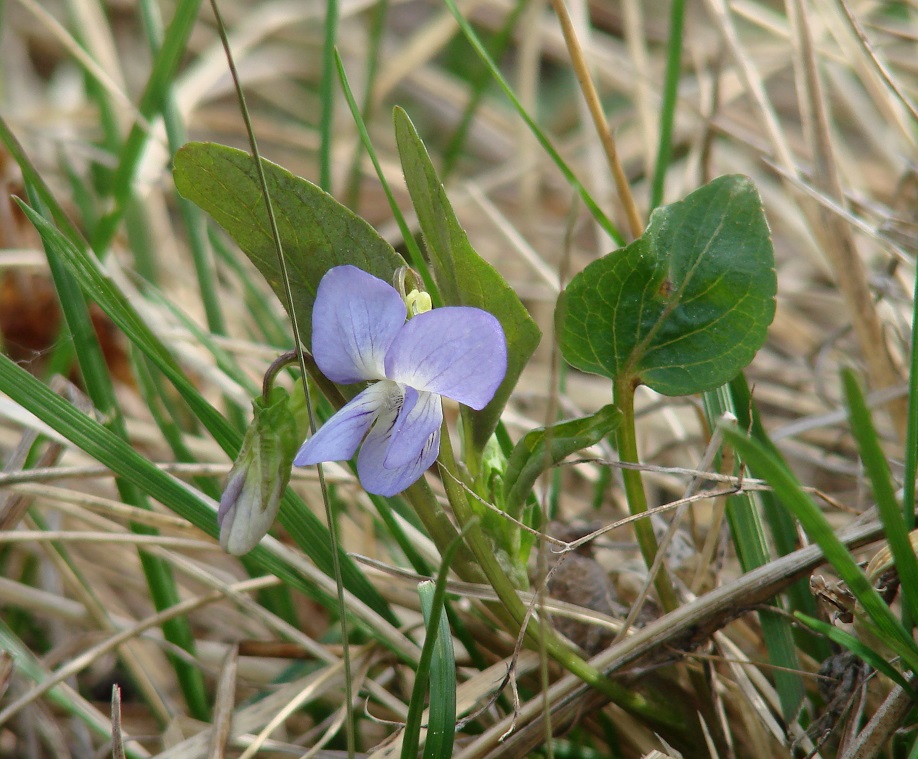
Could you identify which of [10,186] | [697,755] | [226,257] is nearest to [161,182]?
[10,186]

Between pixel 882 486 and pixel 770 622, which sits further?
pixel 770 622

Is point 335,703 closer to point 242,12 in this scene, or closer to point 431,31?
point 431,31

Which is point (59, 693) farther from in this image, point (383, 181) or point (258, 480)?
point (383, 181)

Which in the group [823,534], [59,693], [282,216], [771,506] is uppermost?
[282,216]

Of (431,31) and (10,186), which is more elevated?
(431,31)

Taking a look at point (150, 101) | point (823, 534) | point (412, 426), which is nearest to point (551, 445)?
point (412, 426)

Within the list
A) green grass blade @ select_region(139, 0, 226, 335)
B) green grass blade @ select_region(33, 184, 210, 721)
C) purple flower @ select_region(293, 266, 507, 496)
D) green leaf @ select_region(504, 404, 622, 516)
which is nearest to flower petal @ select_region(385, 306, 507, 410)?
purple flower @ select_region(293, 266, 507, 496)
